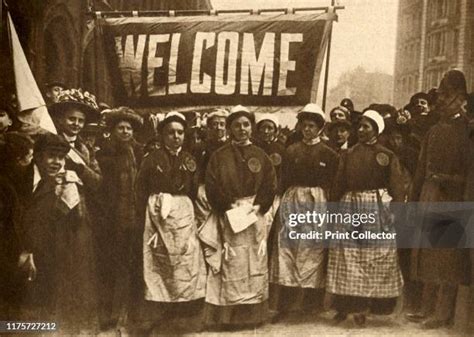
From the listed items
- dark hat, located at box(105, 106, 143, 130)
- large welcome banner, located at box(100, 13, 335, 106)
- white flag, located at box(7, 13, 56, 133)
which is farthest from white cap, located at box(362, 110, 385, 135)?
white flag, located at box(7, 13, 56, 133)

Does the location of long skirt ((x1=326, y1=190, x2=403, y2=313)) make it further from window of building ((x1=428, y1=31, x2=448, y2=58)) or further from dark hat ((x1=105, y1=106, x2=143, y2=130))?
dark hat ((x1=105, y1=106, x2=143, y2=130))

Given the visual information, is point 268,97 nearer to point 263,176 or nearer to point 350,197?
point 263,176

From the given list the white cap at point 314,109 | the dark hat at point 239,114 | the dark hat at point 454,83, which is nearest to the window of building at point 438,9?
the dark hat at point 454,83

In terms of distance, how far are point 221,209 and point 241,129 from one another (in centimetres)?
44

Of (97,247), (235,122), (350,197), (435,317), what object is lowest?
(435,317)

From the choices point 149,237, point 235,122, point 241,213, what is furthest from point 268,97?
point 149,237

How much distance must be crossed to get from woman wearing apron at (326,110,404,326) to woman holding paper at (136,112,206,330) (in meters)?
0.74

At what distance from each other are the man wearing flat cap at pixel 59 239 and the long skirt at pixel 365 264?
1.31 metres

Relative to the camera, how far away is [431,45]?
12.3 feet

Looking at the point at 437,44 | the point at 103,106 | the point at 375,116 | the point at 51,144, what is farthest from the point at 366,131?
the point at 51,144

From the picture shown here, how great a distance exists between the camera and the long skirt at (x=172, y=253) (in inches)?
149

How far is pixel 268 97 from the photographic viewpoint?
3.82 metres

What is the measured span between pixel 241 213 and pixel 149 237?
20.1 inches

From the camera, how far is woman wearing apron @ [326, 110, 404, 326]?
3.76 meters
